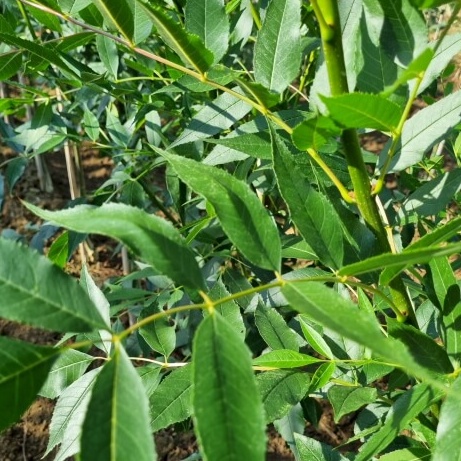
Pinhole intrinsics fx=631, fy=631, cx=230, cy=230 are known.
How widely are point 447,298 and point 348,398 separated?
0.46ft

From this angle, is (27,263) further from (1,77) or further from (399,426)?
(1,77)

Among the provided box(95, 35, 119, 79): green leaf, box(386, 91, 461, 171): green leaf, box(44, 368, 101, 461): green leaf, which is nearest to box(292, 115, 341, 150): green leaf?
box(386, 91, 461, 171): green leaf

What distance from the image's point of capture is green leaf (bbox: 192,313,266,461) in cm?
33

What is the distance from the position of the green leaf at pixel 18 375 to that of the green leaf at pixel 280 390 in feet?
0.85

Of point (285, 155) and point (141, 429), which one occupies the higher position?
point (285, 155)

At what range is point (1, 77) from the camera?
0.76 metres

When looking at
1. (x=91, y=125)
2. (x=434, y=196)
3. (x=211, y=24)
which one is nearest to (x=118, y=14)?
(x=211, y=24)

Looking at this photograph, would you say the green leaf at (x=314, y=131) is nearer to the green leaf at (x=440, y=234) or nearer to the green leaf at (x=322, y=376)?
the green leaf at (x=440, y=234)

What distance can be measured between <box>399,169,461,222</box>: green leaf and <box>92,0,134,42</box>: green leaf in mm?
321

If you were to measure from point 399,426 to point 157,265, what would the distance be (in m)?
0.25

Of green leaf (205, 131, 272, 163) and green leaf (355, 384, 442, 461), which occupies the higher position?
green leaf (205, 131, 272, 163)

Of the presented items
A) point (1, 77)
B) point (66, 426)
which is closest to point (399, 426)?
point (66, 426)

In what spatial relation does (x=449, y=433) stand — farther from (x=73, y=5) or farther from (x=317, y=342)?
(x=73, y=5)

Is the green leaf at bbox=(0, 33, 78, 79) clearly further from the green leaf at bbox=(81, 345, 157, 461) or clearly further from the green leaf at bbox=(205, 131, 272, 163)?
the green leaf at bbox=(81, 345, 157, 461)
